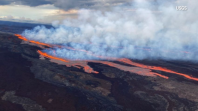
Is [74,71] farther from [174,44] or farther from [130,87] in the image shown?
[174,44]

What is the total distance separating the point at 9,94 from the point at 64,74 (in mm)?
12523

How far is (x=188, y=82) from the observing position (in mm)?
38250

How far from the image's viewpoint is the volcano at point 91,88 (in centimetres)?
2526

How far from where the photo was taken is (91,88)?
102 ft

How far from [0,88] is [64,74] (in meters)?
12.8

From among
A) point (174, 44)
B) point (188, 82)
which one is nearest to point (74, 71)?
point (188, 82)

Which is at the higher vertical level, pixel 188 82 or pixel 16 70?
pixel 16 70

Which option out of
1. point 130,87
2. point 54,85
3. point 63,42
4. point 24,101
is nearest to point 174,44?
point 63,42

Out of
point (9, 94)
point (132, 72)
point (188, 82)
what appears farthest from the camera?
point (132, 72)

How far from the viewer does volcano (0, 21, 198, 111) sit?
82.9ft

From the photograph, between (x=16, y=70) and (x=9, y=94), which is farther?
(x=16, y=70)

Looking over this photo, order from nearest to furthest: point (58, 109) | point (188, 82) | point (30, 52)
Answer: point (58, 109), point (188, 82), point (30, 52)

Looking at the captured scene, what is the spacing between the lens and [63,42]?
3319 inches

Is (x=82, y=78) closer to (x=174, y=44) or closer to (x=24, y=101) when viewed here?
(x=24, y=101)
